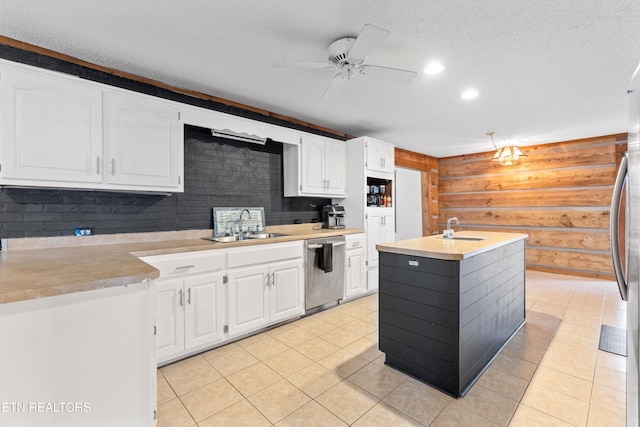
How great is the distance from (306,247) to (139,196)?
165cm

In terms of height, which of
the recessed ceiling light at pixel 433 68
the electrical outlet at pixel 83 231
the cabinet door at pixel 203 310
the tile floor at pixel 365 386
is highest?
the recessed ceiling light at pixel 433 68

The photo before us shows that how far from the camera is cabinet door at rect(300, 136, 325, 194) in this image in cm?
363

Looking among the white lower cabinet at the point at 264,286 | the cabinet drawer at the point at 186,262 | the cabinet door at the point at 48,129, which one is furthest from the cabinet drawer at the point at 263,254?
the cabinet door at the point at 48,129

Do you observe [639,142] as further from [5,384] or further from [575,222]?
[575,222]

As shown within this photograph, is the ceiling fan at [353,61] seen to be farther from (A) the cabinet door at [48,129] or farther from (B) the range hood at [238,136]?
(A) the cabinet door at [48,129]

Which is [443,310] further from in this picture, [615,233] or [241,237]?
[241,237]

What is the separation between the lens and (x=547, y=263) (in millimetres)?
5328

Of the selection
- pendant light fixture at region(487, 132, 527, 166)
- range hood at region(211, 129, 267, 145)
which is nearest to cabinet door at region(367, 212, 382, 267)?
range hood at region(211, 129, 267, 145)

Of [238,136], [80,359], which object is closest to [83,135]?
[238,136]

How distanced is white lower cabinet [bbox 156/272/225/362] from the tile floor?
17cm

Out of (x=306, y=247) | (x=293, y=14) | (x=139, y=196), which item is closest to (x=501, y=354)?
(x=306, y=247)

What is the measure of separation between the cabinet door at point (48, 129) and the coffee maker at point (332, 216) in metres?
2.59

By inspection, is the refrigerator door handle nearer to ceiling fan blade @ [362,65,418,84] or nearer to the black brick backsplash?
ceiling fan blade @ [362,65,418,84]

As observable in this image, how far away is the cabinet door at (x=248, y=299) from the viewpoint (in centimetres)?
262
